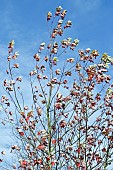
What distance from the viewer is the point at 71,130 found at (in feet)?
25.6

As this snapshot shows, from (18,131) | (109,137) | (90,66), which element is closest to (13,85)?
(18,131)

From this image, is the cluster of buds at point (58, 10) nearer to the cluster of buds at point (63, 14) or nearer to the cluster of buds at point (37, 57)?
the cluster of buds at point (63, 14)

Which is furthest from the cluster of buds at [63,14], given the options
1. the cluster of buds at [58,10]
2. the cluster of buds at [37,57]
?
the cluster of buds at [37,57]

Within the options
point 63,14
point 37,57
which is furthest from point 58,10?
point 37,57

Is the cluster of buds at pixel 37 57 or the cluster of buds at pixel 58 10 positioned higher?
the cluster of buds at pixel 58 10

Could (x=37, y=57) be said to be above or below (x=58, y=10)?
below

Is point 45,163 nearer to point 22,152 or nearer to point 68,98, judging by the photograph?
point 22,152

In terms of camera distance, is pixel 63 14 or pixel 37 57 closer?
pixel 37 57

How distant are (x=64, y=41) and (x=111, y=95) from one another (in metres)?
1.54

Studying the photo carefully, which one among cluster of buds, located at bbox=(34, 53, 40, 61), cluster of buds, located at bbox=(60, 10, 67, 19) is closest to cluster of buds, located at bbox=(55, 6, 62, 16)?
cluster of buds, located at bbox=(60, 10, 67, 19)

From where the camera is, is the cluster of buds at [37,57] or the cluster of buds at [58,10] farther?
the cluster of buds at [58,10]

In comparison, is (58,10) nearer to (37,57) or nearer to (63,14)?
(63,14)

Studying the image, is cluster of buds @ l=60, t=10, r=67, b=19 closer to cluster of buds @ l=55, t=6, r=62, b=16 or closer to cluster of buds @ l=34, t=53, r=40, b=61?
cluster of buds @ l=55, t=6, r=62, b=16

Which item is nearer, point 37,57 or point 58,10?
point 37,57
